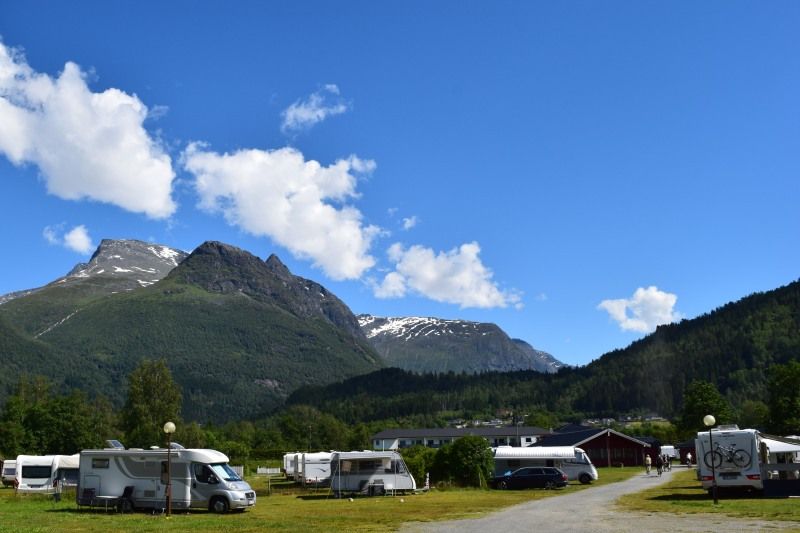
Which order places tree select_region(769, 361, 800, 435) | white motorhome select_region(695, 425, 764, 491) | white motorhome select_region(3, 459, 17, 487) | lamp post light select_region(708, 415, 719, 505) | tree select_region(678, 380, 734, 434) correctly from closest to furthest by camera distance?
lamp post light select_region(708, 415, 719, 505) → white motorhome select_region(695, 425, 764, 491) → white motorhome select_region(3, 459, 17, 487) → tree select_region(769, 361, 800, 435) → tree select_region(678, 380, 734, 434)

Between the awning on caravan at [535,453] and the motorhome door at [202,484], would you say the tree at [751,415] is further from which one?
the motorhome door at [202,484]

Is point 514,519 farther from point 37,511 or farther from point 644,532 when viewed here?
point 37,511

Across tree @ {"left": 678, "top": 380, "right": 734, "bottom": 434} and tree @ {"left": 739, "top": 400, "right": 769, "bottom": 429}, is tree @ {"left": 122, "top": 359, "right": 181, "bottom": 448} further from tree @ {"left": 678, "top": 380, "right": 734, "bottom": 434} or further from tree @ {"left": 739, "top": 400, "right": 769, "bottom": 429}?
tree @ {"left": 739, "top": 400, "right": 769, "bottom": 429}

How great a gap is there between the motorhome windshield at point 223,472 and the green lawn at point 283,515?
1543mm

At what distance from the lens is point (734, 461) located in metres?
33.2

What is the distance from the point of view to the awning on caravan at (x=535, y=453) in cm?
5506

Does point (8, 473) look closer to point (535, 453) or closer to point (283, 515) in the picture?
point (283, 515)

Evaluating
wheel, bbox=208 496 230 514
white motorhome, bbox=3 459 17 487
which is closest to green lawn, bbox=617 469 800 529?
wheel, bbox=208 496 230 514

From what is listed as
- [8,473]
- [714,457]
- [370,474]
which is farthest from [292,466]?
[714,457]

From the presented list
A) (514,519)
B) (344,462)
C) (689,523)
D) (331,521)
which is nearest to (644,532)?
(689,523)

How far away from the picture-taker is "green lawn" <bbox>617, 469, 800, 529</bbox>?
83.4ft

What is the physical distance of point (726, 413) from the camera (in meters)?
91.8

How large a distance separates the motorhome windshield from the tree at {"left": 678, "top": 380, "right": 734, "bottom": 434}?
7235cm

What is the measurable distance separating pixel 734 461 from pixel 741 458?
343 millimetres
